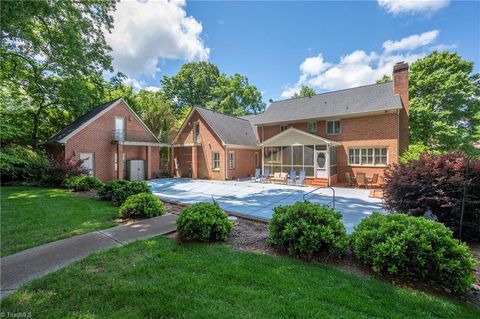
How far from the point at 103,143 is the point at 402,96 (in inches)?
894

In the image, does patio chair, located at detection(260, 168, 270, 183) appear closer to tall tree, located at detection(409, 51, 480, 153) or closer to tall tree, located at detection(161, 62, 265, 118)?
tall tree, located at detection(409, 51, 480, 153)

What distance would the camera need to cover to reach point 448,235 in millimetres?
3453

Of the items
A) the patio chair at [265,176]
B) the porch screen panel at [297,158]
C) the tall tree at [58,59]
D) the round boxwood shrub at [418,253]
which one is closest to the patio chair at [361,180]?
the porch screen panel at [297,158]

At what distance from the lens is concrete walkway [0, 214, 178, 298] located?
3473 mm

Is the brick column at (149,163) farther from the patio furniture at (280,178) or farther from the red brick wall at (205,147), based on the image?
the patio furniture at (280,178)

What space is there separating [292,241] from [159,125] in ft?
84.7

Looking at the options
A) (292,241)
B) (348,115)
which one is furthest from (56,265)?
(348,115)

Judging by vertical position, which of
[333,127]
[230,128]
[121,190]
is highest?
[230,128]

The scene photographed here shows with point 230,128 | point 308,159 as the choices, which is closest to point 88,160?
point 230,128

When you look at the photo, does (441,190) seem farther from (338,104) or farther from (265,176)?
(338,104)

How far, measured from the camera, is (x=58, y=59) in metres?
13.7

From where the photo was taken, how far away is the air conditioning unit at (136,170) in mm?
18703

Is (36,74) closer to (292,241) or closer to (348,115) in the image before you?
(292,241)

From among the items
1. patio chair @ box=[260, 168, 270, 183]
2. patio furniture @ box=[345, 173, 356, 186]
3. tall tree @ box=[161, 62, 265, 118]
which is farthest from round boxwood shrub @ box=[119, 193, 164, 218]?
tall tree @ box=[161, 62, 265, 118]
